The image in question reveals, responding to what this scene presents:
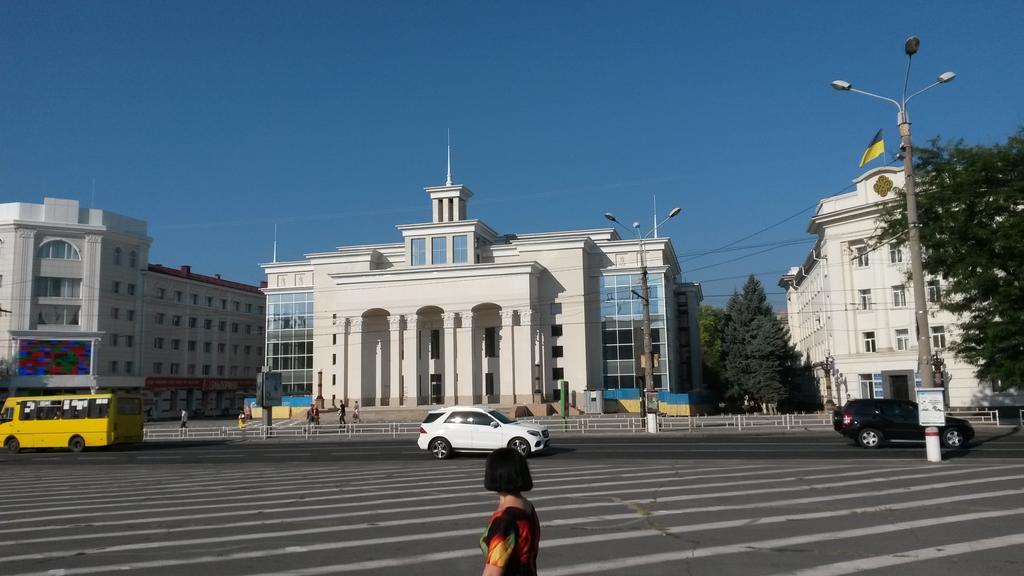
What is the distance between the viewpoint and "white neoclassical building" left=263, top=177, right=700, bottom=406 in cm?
6347

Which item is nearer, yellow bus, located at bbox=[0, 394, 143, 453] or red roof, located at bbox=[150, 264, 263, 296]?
yellow bus, located at bbox=[0, 394, 143, 453]

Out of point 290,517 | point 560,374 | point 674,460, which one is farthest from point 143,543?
point 560,374

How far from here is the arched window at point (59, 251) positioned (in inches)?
2601

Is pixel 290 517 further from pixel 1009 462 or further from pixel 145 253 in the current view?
pixel 145 253

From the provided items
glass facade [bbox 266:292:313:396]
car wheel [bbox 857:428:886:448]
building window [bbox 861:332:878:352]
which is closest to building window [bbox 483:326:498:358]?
glass facade [bbox 266:292:313:396]

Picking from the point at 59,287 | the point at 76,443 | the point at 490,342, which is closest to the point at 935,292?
the point at 490,342

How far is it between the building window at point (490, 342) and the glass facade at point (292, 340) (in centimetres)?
1868

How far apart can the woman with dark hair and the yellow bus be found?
35501 millimetres

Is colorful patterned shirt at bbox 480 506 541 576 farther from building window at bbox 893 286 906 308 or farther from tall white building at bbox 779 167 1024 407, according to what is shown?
building window at bbox 893 286 906 308

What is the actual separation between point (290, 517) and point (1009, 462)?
17.2 meters

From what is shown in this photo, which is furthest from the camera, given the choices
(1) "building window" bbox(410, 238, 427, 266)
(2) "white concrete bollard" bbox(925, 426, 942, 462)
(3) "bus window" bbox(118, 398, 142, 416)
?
(1) "building window" bbox(410, 238, 427, 266)

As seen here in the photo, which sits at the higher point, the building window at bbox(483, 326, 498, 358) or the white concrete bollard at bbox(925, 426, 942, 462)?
the building window at bbox(483, 326, 498, 358)

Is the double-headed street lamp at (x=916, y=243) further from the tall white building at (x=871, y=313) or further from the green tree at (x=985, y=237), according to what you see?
the tall white building at (x=871, y=313)

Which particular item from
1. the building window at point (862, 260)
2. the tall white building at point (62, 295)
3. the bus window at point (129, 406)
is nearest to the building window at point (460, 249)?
the tall white building at point (62, 295)
